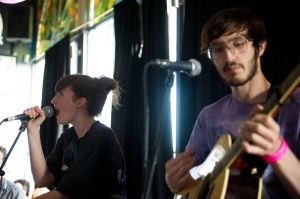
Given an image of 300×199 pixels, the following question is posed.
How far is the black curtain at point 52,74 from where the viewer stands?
548 cm

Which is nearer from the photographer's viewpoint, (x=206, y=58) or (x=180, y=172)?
(x=180, y=172)

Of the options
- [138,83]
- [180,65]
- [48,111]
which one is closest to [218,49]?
[180,65]

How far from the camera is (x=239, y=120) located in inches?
67.9

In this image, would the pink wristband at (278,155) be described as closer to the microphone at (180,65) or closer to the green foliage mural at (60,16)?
the microphone at (180,65)

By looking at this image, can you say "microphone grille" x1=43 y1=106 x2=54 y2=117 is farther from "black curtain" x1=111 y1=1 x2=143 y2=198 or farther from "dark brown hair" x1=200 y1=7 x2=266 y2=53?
"dark brown hair" x1=200 y1=7 x2=266 y2=53

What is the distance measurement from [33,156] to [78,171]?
51 centimetres

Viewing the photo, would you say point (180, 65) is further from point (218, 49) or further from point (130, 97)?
point (130, 97)

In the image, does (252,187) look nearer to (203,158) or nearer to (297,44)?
(203,158)

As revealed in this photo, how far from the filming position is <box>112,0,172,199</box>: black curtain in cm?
333

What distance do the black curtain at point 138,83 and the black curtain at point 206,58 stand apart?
10.2 inches

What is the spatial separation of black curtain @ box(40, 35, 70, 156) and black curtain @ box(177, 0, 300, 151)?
8.52 feet

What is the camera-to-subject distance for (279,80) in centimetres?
226

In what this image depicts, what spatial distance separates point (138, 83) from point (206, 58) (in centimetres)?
96

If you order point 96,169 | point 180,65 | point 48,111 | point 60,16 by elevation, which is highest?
point 60,16
